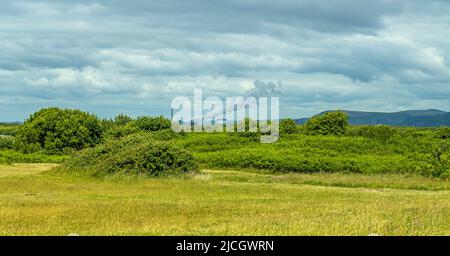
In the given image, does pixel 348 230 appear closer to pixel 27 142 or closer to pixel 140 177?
pixel 140 177

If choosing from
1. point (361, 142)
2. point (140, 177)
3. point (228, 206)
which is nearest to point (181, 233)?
point (228, 206)

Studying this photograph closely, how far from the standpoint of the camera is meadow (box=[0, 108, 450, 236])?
21.2m

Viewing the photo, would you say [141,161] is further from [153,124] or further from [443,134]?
[443,134]

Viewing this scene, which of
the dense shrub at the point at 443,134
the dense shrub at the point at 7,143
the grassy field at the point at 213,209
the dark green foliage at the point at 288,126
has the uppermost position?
the dark green foliage at the point at 288,126

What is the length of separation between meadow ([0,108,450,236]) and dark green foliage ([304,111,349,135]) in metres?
0.27

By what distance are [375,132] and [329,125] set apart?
930cm

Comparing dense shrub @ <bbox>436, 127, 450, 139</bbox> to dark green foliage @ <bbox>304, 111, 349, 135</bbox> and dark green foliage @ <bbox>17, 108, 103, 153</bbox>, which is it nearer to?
dark green foliage @ <bbox>304, 111, 349, 135</bbox>

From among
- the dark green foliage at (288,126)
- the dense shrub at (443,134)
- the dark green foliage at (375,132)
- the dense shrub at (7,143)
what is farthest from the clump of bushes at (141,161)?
the dense shrub at (443,134)

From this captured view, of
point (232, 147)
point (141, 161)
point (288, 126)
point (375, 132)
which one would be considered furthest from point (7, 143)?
point (375, 132)

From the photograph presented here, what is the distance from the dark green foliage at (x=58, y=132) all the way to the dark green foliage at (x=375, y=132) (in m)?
47.0

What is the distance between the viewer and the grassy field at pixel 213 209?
19.1 metres

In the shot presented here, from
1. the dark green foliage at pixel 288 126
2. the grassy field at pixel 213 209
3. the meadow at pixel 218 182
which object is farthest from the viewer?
the dark green foliage at pixel 288 126

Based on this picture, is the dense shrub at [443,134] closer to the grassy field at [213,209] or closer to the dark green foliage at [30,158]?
the grassy field at [213,209]
